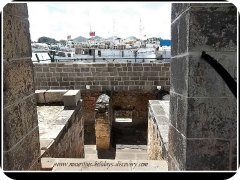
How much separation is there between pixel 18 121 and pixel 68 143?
11.7ft

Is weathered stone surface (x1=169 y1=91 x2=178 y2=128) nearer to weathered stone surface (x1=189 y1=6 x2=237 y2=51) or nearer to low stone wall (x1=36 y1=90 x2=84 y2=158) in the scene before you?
weathered stone surface (x1=189 y1=6 x2=237 y2=51)

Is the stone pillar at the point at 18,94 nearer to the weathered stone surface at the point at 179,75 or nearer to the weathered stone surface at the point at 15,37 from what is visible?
the weathered stone surface at the point at 15,37

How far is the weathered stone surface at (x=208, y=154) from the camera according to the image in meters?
1.77

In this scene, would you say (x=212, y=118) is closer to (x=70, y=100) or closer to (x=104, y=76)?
(x=70, y=100)

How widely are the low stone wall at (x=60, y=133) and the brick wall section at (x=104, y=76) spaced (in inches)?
135

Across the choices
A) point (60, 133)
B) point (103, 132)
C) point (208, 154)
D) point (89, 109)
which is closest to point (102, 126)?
point (103, 132)

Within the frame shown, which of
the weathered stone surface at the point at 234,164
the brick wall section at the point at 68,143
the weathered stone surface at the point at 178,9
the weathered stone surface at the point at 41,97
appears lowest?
the brick wall section at the point at 68,143

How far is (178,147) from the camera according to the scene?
1972 millimetres

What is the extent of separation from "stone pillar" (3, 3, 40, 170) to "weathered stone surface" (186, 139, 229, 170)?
4.47 ft

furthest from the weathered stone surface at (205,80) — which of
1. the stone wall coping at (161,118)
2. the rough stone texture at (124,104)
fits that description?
the rough stone texture at (124,104)

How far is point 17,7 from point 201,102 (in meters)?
1.66

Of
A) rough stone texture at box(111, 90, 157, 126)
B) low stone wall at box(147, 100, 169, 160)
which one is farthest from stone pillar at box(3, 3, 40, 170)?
rough stone texture at box(111, 90, 157, 126)

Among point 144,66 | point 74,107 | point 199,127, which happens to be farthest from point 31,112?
point 144,66

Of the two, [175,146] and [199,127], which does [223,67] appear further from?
[175,146]
